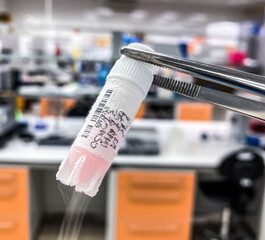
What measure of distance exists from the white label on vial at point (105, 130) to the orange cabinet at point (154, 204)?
1.41 m

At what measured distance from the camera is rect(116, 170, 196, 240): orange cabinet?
1.75m

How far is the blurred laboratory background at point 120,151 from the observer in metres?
1.72

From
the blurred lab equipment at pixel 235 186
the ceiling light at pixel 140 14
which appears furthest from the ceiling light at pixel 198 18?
the blurred lab equipment at pixel 235 186

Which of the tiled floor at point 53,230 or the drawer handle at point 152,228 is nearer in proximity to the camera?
the drawer handle at point 152,228

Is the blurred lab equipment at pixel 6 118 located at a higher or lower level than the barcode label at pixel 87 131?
lower

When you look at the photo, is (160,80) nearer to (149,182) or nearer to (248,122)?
(149,182)

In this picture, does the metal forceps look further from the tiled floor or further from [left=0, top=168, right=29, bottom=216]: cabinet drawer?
the tiled floor

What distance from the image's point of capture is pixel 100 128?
13.6 inches

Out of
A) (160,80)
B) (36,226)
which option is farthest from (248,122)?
(160,80)

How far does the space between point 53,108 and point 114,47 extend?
0.85 m

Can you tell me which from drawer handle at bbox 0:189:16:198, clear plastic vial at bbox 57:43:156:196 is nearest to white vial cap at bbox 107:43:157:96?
clear plastic vial at bbox 57:43:156:196

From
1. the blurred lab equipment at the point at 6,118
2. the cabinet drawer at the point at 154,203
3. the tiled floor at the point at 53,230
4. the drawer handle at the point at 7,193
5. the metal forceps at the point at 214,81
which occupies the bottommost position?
the tiled floor at the point at 53,230

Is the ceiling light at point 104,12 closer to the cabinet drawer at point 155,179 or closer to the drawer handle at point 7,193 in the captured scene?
the cabinet drawer at point 155,179

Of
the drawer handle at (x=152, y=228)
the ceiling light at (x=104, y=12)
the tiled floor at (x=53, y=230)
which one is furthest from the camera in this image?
the ceiling light at (x=104, y=12)
